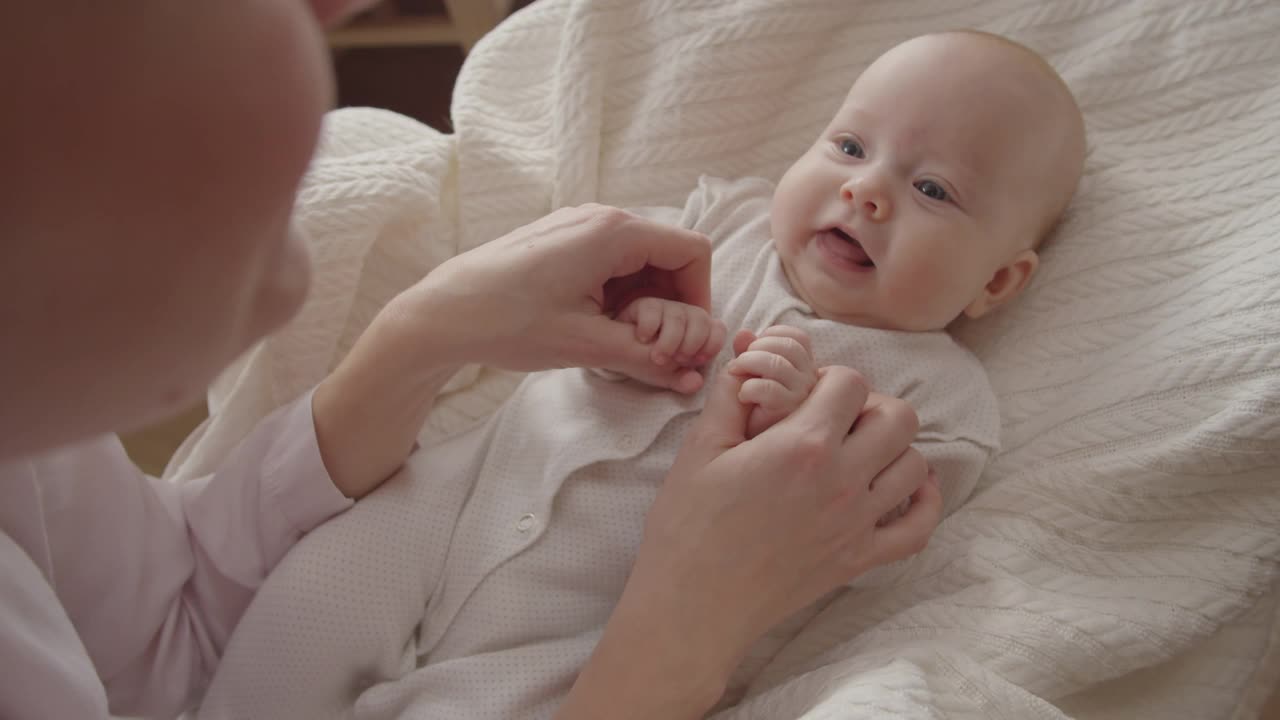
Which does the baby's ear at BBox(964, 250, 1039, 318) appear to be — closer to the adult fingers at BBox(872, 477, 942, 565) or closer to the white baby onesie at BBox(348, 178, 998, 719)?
the white baby onesie at BBox(348, 178, 998, 719)

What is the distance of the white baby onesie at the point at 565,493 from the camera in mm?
856

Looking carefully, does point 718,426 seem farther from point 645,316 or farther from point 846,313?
point 846,313

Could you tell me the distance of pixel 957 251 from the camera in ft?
3.19

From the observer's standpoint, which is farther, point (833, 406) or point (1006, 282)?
point (1006, 282)

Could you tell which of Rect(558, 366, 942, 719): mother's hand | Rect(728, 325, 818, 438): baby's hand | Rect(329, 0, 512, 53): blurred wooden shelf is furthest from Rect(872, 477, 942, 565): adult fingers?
Rect(329, 0, 512, 53): blurred wooden shelf

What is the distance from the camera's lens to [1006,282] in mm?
1045

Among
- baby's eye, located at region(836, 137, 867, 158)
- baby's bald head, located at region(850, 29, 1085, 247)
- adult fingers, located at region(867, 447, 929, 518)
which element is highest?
baby's bald head, located at region(850, 29, 1085, 247)

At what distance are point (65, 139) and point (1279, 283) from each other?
1.05m

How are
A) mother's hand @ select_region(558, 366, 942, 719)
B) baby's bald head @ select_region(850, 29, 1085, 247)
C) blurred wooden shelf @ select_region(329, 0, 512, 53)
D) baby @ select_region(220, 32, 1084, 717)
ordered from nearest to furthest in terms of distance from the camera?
mother's hand @ select_region(558, 366, 942, 719) → baby @ select_region(220, 32, 1084, 717) → baby's bald head @ select_region(850, 29, 1085, 247) → blurred wooden shelf @ select_region(329, 0, 512, 53)

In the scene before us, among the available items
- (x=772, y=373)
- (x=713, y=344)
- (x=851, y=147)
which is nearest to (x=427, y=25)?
(x=851, y=147)

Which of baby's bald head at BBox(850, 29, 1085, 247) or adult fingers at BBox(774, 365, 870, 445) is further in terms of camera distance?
baby's bald head at BBox(850, 29, 1085, 247)

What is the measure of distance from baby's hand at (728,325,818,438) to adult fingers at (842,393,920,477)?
0.21 ft

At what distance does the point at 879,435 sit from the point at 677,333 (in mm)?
223

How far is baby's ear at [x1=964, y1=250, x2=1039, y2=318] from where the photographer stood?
1.04 meters
